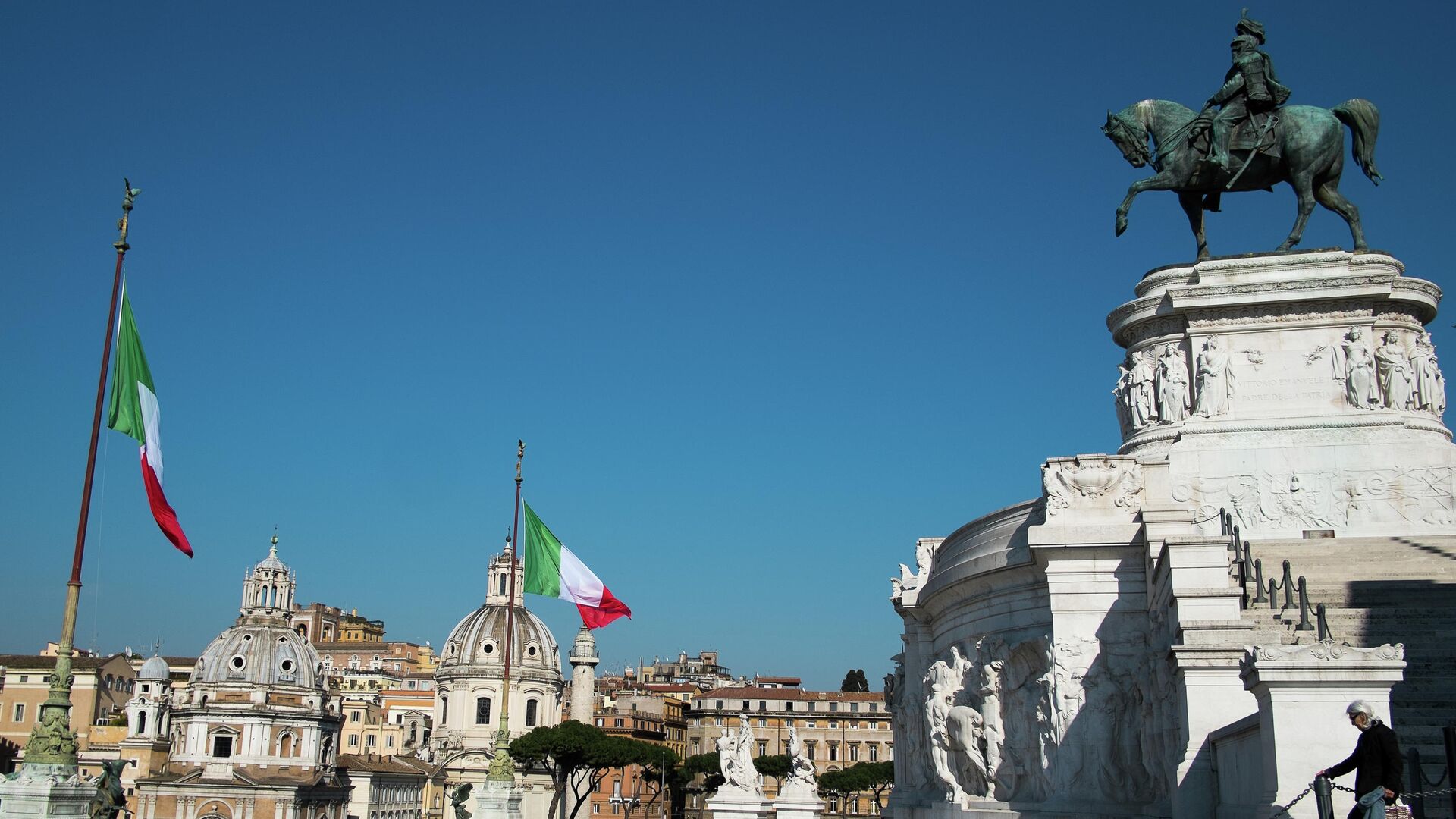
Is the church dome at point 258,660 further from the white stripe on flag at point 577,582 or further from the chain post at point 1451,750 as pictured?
the chain post at point 1451,750

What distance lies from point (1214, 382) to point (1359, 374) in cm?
239

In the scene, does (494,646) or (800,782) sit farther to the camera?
(494,646)

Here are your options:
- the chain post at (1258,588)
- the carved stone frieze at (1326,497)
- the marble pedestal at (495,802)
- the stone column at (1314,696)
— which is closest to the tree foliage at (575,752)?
the marble pedestal at (495,802)

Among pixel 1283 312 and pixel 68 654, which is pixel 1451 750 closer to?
pixel 68 654

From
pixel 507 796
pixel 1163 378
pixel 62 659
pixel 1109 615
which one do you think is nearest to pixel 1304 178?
pixel 1163 378

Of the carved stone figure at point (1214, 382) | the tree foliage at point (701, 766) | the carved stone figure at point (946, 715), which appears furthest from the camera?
the tree foliage at point (701, 766)

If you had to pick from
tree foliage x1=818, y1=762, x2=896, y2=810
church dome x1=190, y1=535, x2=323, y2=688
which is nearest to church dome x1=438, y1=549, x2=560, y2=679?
church dome x1=190, y1=535, x2=323, y2=688

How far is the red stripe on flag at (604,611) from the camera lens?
32.3 metres

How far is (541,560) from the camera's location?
31.9 metres

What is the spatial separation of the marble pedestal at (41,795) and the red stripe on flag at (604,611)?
60.8 ft

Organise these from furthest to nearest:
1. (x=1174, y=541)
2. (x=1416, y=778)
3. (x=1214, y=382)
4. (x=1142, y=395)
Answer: (x=1142, y=395) < (x=1214, y=382) < (x=1174, y=541) < (x=1416, y=778)

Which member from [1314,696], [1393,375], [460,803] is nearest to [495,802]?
[460,803]

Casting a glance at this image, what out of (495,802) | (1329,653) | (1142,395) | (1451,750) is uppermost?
(1142,395)

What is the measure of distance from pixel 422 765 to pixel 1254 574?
3888 inches
